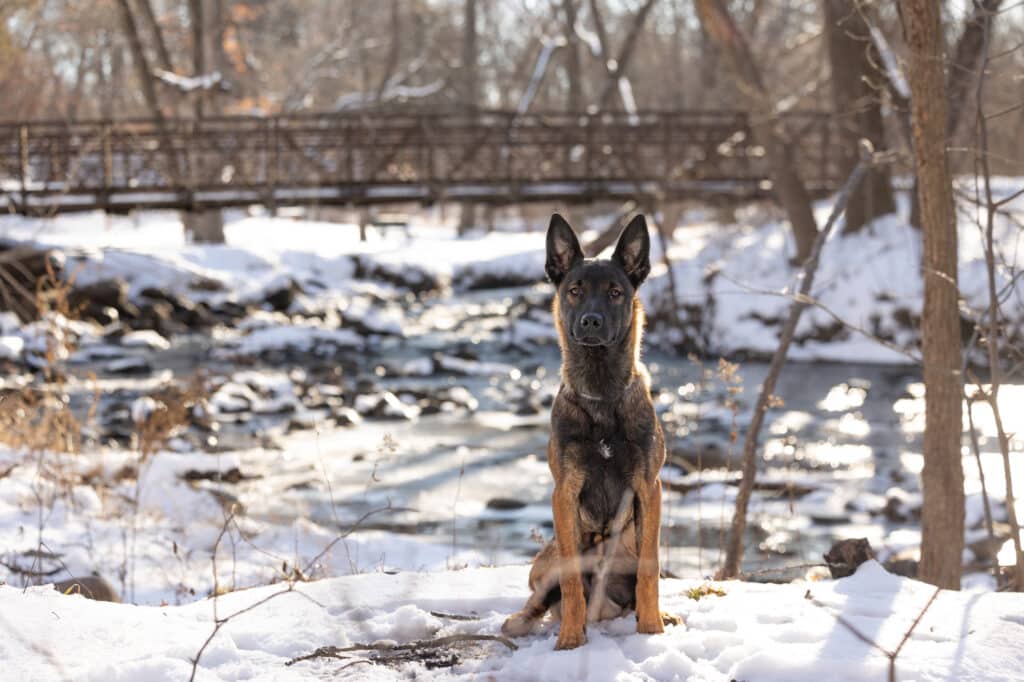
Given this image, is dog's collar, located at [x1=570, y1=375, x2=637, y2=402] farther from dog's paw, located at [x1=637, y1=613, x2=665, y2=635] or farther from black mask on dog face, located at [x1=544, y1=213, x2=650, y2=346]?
dog's paw, located at [x1=637, y1=613, x2=665, y2=635]

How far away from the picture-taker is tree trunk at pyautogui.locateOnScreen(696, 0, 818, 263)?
1795 centimetres

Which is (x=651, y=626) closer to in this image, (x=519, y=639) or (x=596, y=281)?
(x=519, y=639)

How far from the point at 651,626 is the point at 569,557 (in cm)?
41

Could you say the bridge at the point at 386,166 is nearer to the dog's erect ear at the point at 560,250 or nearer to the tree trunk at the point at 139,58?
the tree trunk at the point at 139,58

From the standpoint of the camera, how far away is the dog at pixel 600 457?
4.01 m

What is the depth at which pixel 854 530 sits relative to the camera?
32.3ft

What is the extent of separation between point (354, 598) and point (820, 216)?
78.6ft

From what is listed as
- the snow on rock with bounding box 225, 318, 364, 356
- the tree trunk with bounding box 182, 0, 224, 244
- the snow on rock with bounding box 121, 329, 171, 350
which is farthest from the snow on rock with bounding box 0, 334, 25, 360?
the tree trunk with bounding box 182, 0, 224, 244

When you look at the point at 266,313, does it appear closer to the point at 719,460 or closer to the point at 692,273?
the point at 692,273

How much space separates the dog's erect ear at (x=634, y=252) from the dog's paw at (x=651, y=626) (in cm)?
129

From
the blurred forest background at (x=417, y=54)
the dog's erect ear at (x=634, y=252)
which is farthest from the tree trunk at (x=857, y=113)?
the dog's erect ear at (x=634, y=252)

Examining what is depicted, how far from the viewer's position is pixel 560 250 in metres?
4.36

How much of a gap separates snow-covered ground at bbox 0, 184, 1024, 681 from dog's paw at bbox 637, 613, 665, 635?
63 mm

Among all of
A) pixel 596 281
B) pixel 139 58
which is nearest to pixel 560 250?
pixel 596 281
